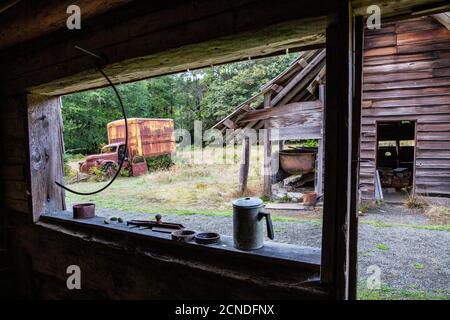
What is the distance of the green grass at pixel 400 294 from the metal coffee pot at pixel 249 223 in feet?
6.60

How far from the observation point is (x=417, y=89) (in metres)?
7.29

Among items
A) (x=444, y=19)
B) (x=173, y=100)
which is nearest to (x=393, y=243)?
(x=444, y=19)

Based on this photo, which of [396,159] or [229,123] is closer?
[229,123]

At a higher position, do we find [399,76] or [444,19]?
[444,19]

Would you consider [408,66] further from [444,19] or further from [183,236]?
[183,236]

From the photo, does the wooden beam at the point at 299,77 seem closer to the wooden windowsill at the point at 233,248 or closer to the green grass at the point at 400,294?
the green grass at the point at 400,294

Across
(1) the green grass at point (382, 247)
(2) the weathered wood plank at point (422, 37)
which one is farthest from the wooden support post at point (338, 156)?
(2) the weathered wood plank at point (422, 37)

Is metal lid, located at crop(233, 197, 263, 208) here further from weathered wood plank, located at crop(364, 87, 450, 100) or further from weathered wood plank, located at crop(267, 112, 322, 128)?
weathered wood plank, located at crop(364, 87, 450, 100)

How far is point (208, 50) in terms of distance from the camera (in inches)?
63.9

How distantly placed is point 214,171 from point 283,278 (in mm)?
10912

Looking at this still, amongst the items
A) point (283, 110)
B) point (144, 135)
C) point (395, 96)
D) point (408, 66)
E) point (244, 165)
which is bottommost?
point (244, 165)

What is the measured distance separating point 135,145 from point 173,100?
10.0 m

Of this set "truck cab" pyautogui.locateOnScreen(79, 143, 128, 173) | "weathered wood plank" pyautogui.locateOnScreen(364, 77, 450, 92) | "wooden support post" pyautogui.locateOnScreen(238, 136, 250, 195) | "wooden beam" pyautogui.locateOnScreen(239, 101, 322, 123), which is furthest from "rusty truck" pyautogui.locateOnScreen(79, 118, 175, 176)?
"weathered wood plank" pyautogui.locateOnScreen(364, 77, 450, 92)

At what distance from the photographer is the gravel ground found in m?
3.51
